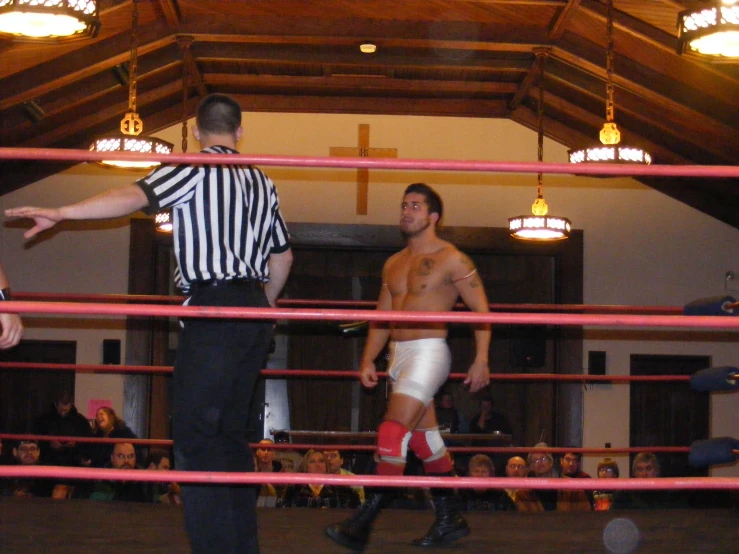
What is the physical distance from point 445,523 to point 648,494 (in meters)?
2.63

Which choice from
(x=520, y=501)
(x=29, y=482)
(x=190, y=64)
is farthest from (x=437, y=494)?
(x=190, y=64)

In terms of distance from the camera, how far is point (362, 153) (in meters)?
9.23

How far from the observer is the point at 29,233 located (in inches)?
80.8

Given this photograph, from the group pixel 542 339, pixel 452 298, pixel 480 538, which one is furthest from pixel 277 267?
pixel 542 339

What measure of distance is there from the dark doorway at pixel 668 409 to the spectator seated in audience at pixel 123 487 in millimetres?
5595

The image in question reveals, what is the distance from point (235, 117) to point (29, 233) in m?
0.58

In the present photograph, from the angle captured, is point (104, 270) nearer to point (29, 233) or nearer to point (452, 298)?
point (452, 298)

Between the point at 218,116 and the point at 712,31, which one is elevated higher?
the point at 712,31

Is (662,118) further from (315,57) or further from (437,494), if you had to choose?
(437,494)

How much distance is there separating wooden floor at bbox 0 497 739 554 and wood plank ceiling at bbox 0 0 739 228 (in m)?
3.49

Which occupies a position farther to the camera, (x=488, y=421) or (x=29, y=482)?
(x=488, y=421)

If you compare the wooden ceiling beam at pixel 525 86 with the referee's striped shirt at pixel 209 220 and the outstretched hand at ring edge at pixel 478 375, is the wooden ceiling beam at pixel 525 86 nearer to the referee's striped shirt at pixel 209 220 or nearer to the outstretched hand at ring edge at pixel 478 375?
the outstretched hand at ring edge at pixel 478 375


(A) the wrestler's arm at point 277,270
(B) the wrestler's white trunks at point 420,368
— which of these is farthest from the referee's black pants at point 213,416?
(B) the wrestler's white trunks at point 420,368

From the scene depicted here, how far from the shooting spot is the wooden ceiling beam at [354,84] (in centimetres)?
907
